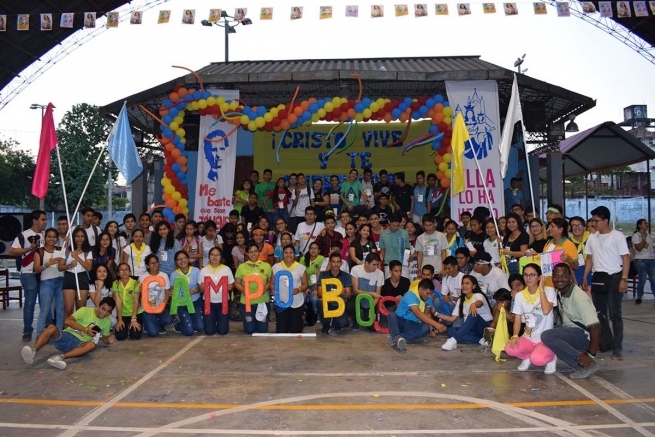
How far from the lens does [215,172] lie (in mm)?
13008

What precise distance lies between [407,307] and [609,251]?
2857mm

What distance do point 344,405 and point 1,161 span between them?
132 feet

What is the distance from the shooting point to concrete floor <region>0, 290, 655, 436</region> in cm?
500

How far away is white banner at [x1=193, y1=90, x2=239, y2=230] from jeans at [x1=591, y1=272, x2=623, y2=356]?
8.18 m

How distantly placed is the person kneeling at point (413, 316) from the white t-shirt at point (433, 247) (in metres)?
1.41

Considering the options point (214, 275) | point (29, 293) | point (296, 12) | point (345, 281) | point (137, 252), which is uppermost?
point (296, 12)

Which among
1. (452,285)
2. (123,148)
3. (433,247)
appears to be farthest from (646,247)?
(123,148)

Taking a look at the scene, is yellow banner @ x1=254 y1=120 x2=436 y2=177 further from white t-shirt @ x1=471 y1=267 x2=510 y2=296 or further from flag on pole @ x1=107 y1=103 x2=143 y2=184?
white t-shirt @ x1=471 y1=267 x2=510 y2=296

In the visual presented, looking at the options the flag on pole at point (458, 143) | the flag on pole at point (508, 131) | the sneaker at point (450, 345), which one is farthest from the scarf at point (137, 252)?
the flag on pole at point (508, 131)

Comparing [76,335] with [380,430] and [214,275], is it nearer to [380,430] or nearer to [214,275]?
[214,275]

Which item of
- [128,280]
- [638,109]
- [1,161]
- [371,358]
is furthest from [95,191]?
[638,109]

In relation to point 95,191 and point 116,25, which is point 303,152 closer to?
point 116,25

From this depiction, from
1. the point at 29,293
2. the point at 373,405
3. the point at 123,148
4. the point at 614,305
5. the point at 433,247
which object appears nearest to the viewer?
the point at 373,405

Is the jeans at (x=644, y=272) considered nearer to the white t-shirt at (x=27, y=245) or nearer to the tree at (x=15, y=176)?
the white t-shirt at (x=27, y=245)
